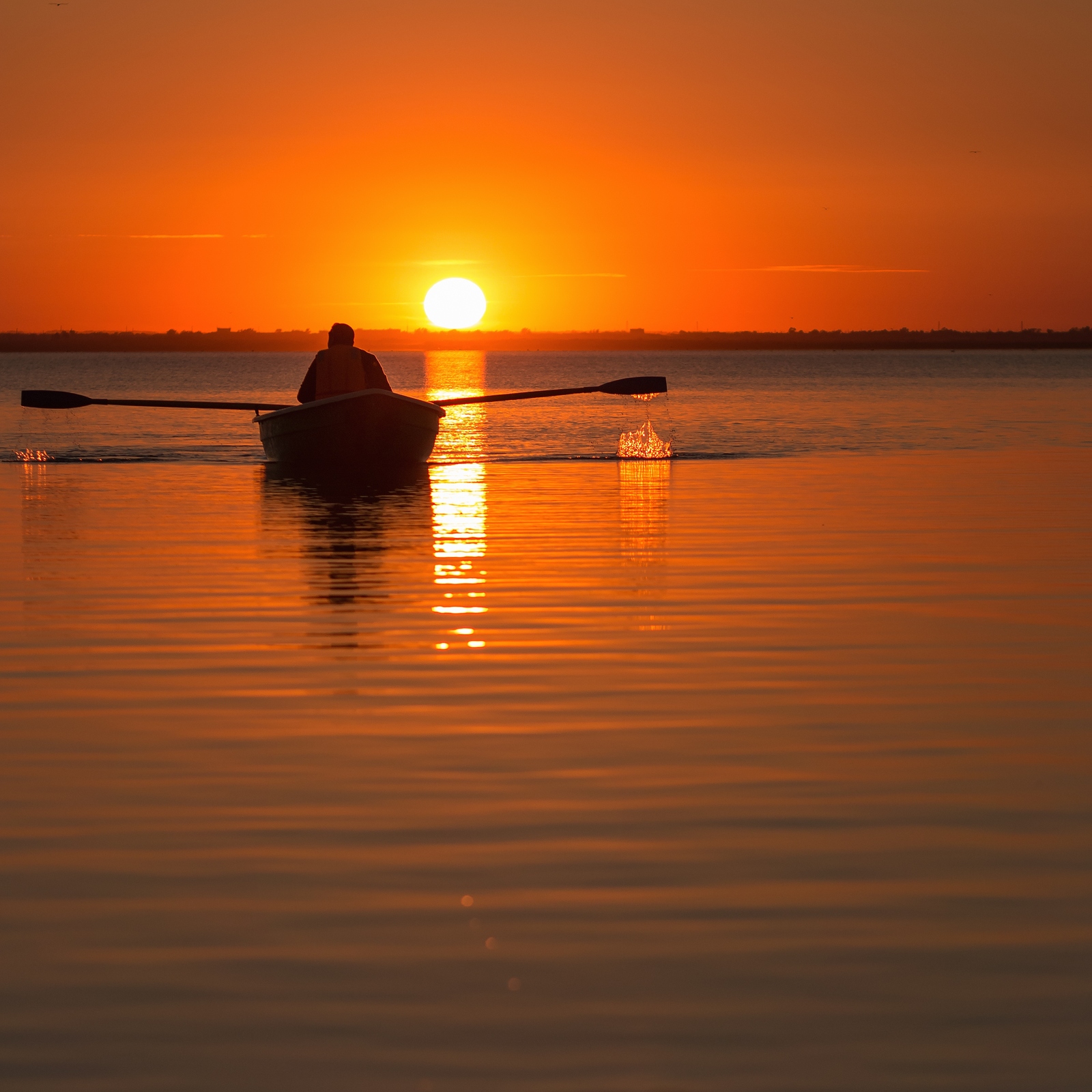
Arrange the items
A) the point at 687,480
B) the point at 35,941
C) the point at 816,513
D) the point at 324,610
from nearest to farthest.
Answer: the point at 35,941
the point at 324,610
the point at 816,513
the point at 687,480

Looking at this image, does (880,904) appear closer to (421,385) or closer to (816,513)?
(816,513)

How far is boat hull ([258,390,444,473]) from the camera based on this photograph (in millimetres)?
23031

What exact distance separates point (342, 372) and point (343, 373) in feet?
0.08

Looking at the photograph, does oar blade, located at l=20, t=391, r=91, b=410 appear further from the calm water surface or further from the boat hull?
the calm water surface

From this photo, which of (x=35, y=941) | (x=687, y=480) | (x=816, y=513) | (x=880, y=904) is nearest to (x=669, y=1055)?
(x=880, y=904)

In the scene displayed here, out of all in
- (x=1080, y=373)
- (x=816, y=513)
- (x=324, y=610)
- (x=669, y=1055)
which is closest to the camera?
(x=669, y=1055)

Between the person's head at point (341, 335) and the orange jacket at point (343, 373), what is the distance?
8 cm

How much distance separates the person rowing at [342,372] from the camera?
76.8 feet

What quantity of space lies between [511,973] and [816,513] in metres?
14.6

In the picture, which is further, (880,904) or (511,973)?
(880,904)

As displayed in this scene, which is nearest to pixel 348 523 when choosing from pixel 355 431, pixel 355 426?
pixel 355 426

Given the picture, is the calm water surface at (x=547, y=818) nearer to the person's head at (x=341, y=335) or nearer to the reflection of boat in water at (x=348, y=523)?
the reflection of boat in water at (x=348, y=523)

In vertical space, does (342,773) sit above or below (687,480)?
below

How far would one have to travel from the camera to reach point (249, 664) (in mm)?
9008
